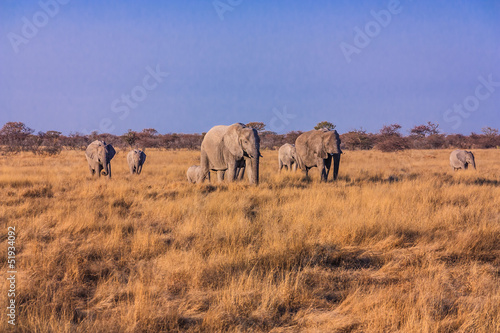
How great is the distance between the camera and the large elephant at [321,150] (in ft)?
40.2

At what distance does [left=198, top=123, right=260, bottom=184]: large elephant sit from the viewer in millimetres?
9609

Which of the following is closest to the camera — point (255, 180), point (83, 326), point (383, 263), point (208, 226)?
point (83, 326)

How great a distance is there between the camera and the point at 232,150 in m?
9.97

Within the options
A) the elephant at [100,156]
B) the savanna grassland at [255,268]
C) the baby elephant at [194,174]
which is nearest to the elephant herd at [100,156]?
the elephant at [100,156]

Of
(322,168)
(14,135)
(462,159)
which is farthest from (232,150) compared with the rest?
(14,135)

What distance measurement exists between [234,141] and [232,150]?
0.90 ft

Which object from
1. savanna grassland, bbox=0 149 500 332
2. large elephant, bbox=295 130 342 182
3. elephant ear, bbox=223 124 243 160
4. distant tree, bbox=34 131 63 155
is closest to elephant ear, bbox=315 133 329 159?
large elephant, bbox=295 130 342 182

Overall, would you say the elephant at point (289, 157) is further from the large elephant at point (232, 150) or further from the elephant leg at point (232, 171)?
the elephant leg at point (232, 171)

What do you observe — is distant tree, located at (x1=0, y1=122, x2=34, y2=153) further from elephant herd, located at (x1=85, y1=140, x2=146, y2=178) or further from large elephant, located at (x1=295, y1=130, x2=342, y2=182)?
large elephant, located at (x1=295, y1=130, x2=342, y2=182)

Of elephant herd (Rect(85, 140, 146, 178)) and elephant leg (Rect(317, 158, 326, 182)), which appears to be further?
elephant herd (Rect(85, 140, 146, 178))

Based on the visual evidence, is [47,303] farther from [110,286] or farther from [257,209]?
[257,209]

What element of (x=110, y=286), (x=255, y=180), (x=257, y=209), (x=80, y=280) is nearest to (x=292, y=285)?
(x=110, y=286)

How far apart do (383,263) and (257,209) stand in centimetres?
340

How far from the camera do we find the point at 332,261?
4.38 meters
